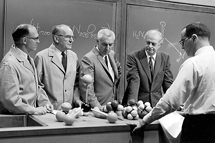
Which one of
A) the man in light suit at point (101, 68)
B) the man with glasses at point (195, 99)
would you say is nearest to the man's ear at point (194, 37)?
the man with glasses at point (195, 99)

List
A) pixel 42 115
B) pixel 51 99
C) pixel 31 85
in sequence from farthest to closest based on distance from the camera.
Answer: pixel 51 99 → pixel 31 85 → pixel 42 115

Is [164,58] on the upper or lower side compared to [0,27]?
lower

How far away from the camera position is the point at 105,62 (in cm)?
384

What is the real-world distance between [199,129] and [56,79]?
1.65 meters

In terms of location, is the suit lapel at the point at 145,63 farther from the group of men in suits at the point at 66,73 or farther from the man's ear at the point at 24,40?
the man's ear at the point at 24,40

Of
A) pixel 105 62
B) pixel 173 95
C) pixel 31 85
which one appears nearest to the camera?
pixel 173 95

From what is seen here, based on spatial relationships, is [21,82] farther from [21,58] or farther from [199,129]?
[199,129]

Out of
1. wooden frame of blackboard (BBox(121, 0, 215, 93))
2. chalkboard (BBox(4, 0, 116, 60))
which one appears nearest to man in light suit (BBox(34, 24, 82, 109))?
chalkboard (BBox(4, 0, 116, 60))

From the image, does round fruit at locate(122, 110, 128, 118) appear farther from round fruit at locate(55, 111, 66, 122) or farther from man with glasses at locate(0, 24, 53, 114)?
man with glasses at locate(0, 24, 53, 114)

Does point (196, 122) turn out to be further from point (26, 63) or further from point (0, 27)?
point (0, 27)

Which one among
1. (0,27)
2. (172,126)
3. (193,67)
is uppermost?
(0,27)

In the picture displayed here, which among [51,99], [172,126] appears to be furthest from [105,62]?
[172,126]

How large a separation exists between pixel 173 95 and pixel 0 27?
2915 mm

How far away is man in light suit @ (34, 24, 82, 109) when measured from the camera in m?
3.42
